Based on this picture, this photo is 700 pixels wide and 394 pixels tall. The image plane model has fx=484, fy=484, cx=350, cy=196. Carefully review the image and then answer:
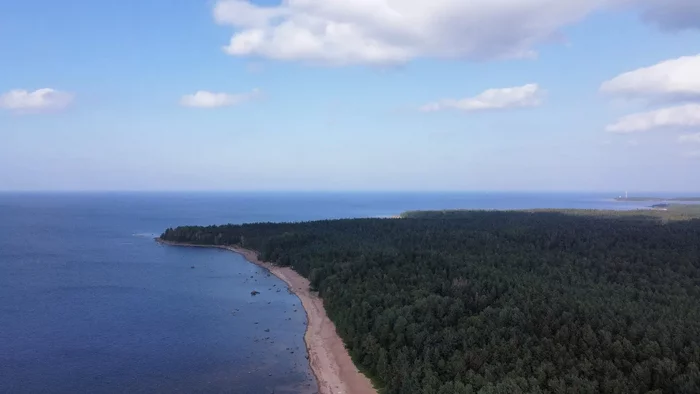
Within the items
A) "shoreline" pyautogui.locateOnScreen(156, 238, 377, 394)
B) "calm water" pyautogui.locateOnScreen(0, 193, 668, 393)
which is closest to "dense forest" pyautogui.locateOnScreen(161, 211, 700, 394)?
"shoreline" pyautogui.locateOnScreen(156, 238, 377, 394)

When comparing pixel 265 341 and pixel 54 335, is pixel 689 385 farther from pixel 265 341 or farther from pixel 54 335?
pixel 54 335

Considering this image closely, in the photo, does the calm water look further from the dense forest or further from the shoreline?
the dense forest

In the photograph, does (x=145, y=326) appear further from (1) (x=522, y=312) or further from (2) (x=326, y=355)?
(1) (x=522, y=312)

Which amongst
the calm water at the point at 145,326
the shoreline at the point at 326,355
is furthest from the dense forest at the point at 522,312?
the calm water at the point at 145,326

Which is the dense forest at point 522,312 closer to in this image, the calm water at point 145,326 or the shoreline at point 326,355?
the shoreline at point 326,355

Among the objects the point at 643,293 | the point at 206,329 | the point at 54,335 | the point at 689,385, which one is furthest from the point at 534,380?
the point at 54,335
